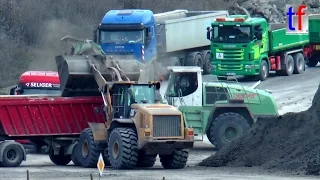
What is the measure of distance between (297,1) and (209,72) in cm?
1508

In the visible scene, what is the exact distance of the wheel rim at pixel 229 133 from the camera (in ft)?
90.0

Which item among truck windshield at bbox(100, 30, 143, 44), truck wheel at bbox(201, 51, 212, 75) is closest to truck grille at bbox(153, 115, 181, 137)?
truck windshield at bbox(100, 30, 143, 44)

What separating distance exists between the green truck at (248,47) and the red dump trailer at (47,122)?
15.9m

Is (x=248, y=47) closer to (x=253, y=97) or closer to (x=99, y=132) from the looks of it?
(x=253, y=97)

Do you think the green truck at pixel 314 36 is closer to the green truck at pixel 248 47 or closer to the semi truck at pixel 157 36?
the green truck at pixel 248 47

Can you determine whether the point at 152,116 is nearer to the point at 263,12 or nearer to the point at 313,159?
the point at 313,159

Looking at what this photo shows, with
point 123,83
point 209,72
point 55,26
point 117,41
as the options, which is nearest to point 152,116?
point 123,83

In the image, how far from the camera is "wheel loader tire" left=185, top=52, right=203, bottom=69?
44434 millimetres

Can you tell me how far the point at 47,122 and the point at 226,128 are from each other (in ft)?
18.9

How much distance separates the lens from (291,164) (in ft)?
71.2

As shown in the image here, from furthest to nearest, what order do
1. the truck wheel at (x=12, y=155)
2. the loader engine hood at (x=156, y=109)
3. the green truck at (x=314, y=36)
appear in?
the green truck at (x=314, y=36) < the truck wheel at (x=12, y=155) < the loader engine hood at (x=156, y=109)

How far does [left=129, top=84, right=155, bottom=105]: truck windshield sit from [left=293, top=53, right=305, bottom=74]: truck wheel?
21817mm
